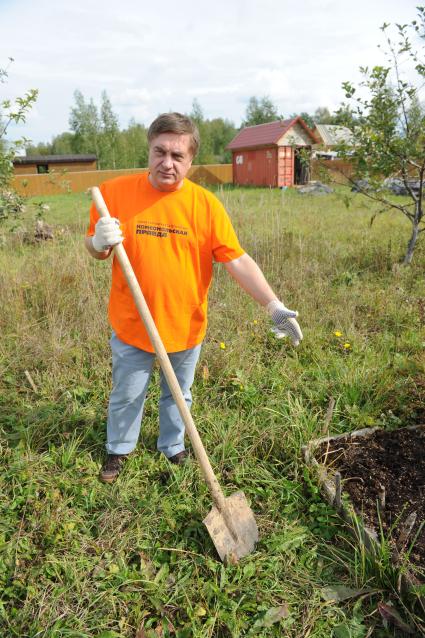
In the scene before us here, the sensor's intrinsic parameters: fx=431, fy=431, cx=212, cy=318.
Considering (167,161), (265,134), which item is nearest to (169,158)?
(167,161)

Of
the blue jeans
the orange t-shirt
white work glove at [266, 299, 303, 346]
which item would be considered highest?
the orange t-shirt

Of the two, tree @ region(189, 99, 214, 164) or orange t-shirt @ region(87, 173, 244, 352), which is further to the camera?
tree @ region(189, 99, 214, 164)

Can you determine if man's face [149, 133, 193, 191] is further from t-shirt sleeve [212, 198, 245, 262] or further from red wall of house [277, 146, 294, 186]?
red wall of house [277, 146, 294, 186]

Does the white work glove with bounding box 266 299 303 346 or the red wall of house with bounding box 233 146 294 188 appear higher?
the red wall of house with bounding box 233 146 294 188

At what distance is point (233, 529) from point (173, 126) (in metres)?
1.82

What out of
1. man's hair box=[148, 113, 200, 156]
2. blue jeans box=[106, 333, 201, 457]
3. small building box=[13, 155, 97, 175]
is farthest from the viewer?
small building box=[13, 155, 97, 175]

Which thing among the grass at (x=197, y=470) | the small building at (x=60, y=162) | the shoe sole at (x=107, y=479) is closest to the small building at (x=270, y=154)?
the grass at (x=197, y=470)

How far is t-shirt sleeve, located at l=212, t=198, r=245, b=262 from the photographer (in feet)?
6.68

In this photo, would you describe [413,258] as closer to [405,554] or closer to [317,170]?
[317,170]

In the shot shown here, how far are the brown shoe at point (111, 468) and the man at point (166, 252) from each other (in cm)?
31

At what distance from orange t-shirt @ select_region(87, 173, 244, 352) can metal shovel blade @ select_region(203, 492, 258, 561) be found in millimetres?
787

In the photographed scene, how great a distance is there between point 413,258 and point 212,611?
511cm

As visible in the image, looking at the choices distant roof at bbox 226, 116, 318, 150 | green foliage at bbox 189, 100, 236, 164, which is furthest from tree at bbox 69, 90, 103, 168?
distant roof at bbox 226, 116, 318, 150

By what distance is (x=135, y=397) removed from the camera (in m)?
2.24
